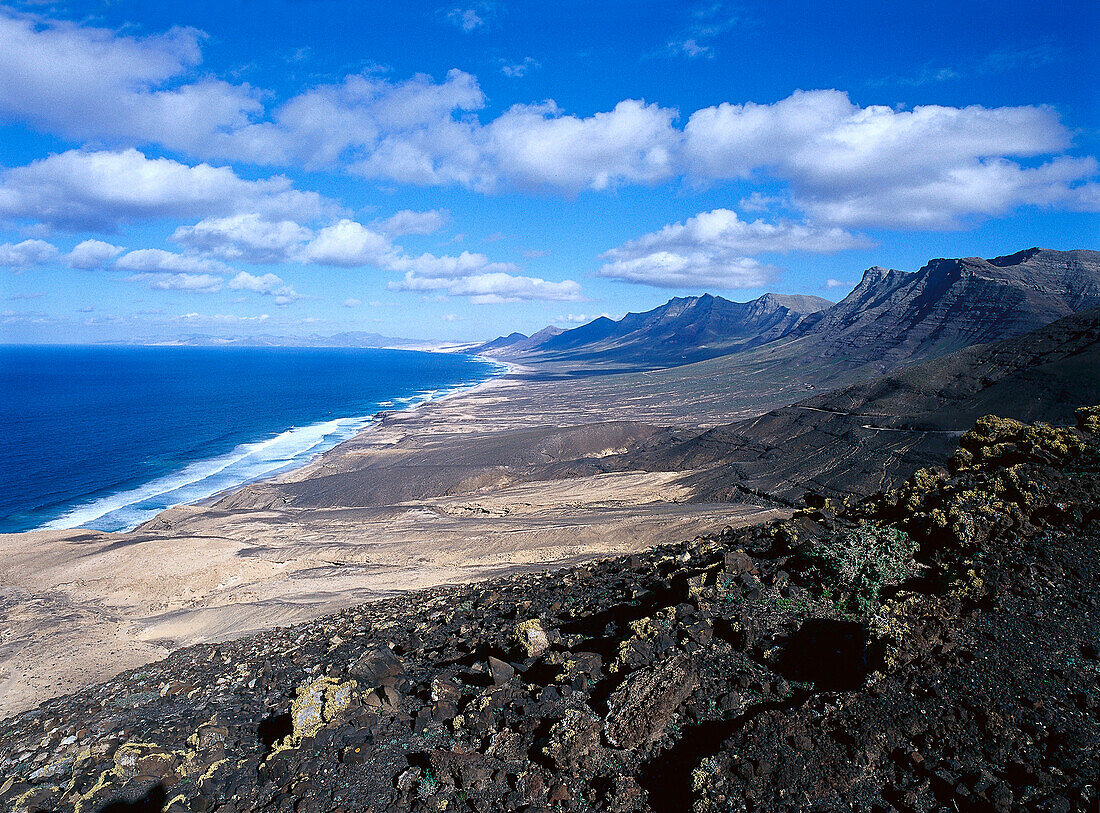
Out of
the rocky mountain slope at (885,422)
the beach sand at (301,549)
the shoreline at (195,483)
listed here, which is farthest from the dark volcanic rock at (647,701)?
the shoreline at (195,483)

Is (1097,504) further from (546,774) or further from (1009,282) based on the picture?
(1009,282)

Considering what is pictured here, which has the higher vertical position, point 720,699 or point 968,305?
point 968,305

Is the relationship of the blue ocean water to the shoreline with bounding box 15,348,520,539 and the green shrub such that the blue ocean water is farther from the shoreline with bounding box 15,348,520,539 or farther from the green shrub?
the green shrub

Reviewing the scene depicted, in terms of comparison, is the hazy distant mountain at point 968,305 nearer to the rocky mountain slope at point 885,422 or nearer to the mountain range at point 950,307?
the mountain range at point 950,307

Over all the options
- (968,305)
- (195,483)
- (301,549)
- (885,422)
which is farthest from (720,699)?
(968,305)

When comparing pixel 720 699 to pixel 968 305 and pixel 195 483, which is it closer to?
pixel 195 483

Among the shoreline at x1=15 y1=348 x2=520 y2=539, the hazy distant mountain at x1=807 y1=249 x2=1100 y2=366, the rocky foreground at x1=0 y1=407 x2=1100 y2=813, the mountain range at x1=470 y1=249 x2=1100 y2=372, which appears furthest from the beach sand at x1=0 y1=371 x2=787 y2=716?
the hazy distant mountain at x1=807 y1=249 x2=1100 y2=366

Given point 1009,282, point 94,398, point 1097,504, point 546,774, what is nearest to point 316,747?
point 546,774
